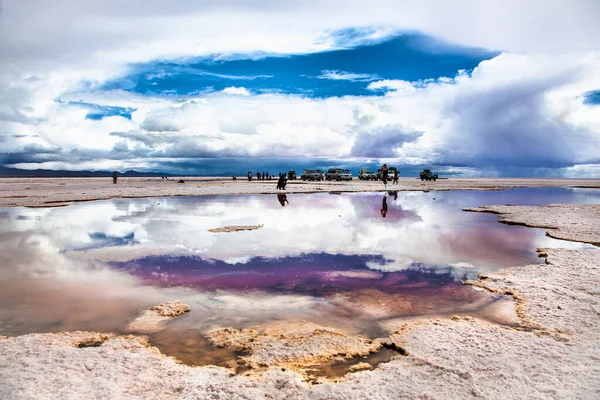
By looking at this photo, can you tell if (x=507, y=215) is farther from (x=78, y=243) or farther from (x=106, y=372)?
(x=106, y=372)

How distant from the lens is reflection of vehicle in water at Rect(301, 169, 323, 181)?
7750 cm

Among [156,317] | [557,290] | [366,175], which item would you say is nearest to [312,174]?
[366,175]

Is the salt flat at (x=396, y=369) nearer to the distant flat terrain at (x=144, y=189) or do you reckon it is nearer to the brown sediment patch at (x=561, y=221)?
the brown sediment patch at (x=561, y=221)

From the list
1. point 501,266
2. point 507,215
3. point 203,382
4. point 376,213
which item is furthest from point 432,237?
point 203,382

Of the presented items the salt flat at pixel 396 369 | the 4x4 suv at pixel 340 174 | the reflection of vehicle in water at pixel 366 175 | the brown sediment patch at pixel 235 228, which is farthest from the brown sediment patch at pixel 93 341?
the reflection of vehicle in water at pixel 366 175

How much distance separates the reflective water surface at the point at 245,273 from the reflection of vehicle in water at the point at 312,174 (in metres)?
60.6

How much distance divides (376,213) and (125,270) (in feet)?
46.6

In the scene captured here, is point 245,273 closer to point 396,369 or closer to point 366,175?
point 396,369

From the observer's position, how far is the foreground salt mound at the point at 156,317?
19.7ft

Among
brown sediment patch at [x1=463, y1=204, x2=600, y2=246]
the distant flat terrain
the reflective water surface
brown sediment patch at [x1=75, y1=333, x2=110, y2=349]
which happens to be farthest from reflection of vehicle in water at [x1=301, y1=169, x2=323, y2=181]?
brown sediment patch at [x1=75, y1=333, x2=110, y2=349]

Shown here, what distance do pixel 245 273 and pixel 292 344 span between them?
3.85m

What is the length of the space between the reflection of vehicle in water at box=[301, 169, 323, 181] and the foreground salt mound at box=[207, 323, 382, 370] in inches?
2825

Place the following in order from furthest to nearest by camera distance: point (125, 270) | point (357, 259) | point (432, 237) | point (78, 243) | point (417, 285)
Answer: point (432, 237)
point (78, 243)
point (357, 259)
point (125, 270)
point (417, 285)

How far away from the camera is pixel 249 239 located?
1318 centimetres
